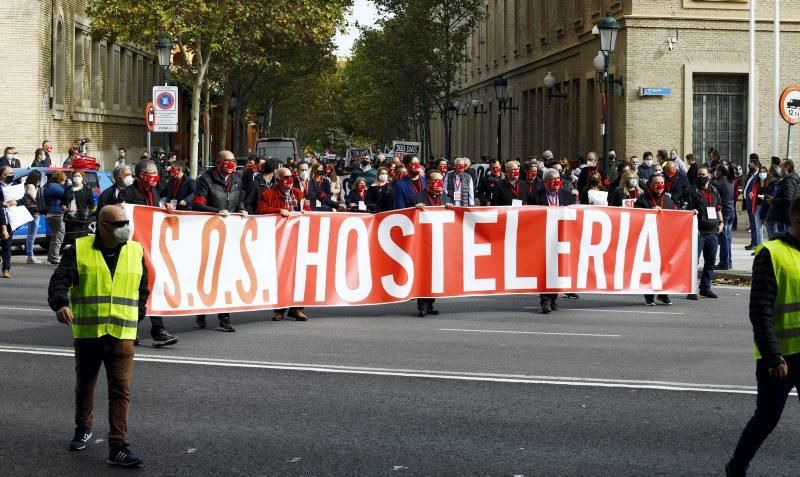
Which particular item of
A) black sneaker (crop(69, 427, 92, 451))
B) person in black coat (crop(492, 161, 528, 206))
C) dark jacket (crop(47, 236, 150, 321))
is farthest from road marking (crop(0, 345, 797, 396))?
person in black coat (crop(492, 161, 528, 206))

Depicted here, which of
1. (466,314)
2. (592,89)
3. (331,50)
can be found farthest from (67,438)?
(331,50)

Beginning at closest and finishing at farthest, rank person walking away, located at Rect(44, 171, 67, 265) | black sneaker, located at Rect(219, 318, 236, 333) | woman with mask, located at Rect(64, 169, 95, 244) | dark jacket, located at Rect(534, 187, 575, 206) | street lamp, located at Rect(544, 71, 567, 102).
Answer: black sneaker, located at Rect(219, 318, 236, 333) → dark jacket, located at Rect(534, 187, 575, 206) → woman with mask, located at Rect(64, 169, 95, 244) → person walking away, located at Rect(44, 171, 67, 265) → street lamp, located at Rect(544, 71, 567, 102)

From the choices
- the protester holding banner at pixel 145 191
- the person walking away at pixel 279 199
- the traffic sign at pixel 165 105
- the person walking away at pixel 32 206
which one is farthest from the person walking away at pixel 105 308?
the traffic sign at pixel 165 105

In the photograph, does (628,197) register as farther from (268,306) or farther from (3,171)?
(3,171)

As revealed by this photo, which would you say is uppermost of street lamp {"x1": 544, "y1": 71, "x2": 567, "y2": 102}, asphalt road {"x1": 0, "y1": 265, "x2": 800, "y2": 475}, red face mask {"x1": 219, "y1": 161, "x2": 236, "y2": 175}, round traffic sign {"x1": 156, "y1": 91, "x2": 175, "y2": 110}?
street lamp {"x1": 544, "y1": 71, "x2": 567, "y2": 102}

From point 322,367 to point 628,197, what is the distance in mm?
8653

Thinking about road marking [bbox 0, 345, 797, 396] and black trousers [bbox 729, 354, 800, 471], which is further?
road marking [bbox 0, 345, 797, 396]

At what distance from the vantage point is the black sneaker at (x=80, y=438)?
8.19 m

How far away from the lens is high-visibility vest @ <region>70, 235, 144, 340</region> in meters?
7.93

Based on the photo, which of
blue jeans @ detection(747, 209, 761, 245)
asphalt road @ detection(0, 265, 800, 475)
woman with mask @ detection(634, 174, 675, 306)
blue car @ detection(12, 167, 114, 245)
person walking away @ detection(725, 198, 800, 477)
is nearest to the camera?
person walking away @ detection(725, 198, 800, 477)

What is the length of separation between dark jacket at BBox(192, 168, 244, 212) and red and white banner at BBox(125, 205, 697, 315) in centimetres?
38

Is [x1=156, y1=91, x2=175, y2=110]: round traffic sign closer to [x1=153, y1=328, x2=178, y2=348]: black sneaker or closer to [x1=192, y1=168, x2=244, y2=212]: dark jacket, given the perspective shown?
[x1=192, y1=168, x2=244, y2=212]: dark jacket

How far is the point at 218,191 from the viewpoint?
15250 millimetres

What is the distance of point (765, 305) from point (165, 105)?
88.6 feet
